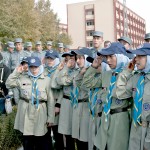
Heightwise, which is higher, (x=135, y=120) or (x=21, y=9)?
(x=21, y=9)

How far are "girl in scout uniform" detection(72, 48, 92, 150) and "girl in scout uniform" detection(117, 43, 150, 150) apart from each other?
3.01 ft

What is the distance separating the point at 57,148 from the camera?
4.62 meters

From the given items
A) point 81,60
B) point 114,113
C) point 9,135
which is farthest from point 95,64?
point 9,135

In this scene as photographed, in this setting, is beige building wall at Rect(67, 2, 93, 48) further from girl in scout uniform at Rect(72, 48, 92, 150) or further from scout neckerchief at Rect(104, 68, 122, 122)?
scout neckerchief at Rect(104, 68, 122, 122)

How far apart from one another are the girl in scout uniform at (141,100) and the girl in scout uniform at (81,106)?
917 millimetres

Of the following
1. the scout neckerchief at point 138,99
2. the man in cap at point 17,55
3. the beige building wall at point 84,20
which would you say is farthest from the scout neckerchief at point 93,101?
the beige building wall at point 84,20

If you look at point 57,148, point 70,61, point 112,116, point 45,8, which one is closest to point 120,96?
point 112,116

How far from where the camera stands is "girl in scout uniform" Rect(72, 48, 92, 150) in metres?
3.81

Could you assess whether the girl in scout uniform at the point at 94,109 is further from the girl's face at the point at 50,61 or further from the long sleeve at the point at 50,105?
the girl's face at the point at 50,61

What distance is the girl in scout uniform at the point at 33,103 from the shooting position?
4.09m

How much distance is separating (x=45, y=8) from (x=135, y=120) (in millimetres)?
35486

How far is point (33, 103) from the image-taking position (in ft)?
13.5

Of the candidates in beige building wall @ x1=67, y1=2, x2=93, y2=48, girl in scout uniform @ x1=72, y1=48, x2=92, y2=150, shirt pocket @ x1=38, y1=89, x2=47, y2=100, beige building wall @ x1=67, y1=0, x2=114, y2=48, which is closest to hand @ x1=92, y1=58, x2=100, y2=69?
girl in scout uniform @ x1=72, y1=48, x2=92, y2=150

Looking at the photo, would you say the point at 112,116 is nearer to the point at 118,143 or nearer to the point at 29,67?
the point at 118,143
